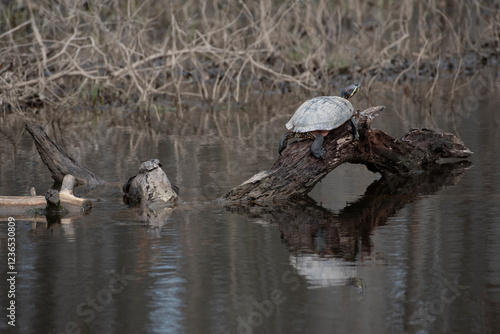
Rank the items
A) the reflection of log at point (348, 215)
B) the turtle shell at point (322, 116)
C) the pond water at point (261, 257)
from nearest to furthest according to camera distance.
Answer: the pond water at point (261, 257) < the reflection of log at point (348, 215) < the turtle shell at point (322, 116)

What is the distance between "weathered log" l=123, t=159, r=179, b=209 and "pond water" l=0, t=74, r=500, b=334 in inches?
7.0

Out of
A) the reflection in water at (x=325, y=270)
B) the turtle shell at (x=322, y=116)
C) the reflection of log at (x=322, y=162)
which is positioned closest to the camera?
the reflection in water at (x=325, y=270)

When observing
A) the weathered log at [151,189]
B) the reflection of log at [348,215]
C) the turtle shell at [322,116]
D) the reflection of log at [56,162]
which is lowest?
the reflection of log at [348,215]

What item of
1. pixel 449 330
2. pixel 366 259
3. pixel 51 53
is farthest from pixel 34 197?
pixel 51 53

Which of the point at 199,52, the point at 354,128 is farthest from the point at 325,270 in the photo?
the point at 199,52

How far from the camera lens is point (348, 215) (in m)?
7.97

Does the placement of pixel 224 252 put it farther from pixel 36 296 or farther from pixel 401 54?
pixel 401 54

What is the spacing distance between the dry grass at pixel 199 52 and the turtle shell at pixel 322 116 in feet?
21.2

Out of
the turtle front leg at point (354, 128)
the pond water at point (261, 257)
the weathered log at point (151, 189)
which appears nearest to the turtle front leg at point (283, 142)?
the pond water at point (261, 257)

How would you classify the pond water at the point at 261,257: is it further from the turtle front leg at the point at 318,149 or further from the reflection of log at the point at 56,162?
the turtle front leg at the point at 318,149

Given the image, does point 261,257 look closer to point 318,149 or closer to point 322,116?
point 318,149

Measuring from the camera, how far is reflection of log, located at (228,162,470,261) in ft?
22.5

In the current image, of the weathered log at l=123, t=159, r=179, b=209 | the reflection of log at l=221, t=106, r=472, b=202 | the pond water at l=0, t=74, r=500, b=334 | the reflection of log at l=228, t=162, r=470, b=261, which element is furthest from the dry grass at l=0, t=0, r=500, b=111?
the reflection of log at l=228, t=162, r=470, b=261

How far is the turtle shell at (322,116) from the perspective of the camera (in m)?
8.77
